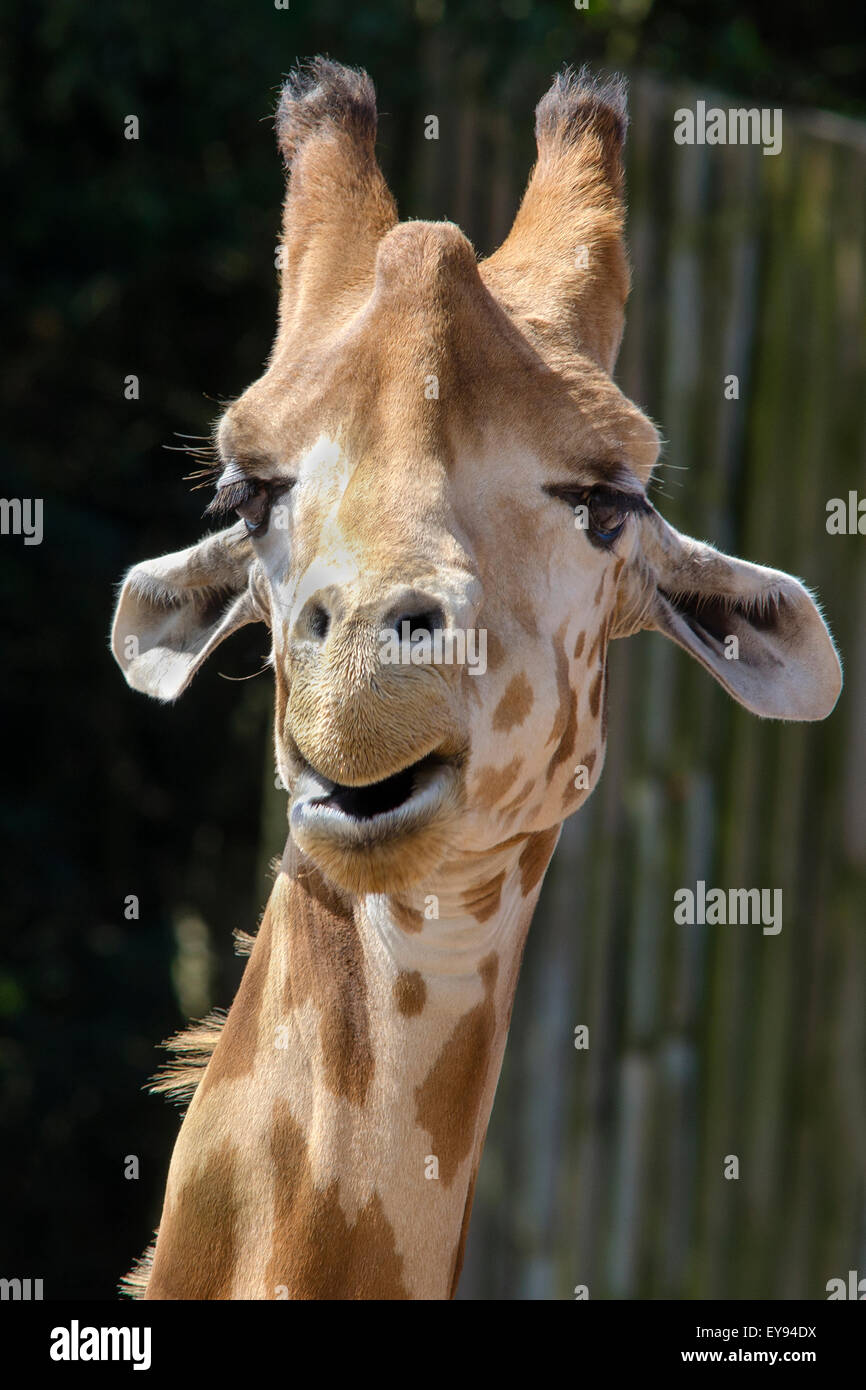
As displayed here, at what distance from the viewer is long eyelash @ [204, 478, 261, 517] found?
8.66ft

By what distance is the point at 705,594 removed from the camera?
3053 mm

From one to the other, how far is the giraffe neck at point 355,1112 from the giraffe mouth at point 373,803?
0.33 m

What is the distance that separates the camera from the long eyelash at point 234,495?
2.64 metres

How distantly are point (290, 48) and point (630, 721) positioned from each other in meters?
3.26

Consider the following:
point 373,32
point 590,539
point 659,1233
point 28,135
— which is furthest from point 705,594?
point 28,135

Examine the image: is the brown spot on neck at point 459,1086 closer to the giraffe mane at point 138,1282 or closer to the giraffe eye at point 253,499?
the giraffe mane at point 138,1282

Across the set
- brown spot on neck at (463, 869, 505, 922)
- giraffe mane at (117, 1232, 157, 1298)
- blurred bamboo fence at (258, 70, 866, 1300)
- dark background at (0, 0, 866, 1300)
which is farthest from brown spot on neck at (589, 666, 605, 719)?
dark background at (0, 0, 866, 1300)

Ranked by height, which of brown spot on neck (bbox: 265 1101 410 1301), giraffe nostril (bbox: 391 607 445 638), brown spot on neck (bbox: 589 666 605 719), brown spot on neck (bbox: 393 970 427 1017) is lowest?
brown spot on neck (bbox: 265 1101 410 1301)

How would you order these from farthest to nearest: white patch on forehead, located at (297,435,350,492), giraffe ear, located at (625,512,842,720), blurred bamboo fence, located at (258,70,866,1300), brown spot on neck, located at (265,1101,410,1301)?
blurred bamboo fence, located at (258,70,866,1300)
giraffe ear, located at (625,512,842,720)
brown spot on neck, located at (265,1101,410,1301)
white patch on forehead, located at (297,435,350,492)

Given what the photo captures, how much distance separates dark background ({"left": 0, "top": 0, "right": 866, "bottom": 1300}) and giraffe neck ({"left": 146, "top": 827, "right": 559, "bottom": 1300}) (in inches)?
142

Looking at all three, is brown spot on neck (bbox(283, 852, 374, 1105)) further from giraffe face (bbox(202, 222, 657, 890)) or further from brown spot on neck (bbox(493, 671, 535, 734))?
brown spot on neck (bbox(493, 671, 535, 734))

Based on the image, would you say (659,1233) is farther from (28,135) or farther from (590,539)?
(28,135)

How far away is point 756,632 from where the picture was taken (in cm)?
305

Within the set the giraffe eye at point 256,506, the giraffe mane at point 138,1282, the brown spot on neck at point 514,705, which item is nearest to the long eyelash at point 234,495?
the giraffe eye at point 256,506
